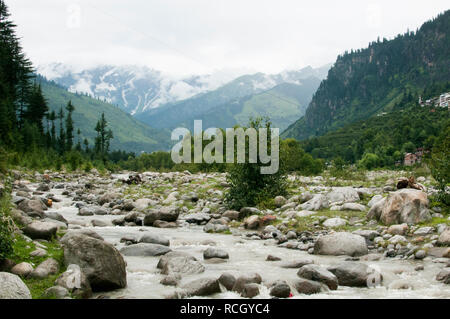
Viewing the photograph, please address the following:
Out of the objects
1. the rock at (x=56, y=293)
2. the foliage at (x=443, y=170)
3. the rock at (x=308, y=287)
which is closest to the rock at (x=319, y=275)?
the rock at (x=308, y=287)

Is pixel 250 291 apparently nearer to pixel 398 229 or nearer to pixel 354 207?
pixel 398 229

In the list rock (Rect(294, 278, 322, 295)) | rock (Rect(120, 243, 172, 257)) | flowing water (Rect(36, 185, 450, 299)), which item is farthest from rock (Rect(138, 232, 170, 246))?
rock (Rect(294, 278, 322, 295))

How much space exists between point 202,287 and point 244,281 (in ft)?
3.58

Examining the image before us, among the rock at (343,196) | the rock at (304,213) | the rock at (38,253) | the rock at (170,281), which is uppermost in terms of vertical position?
the rock at (343,196)

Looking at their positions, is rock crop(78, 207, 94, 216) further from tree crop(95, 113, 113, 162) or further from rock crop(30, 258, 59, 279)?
tree crop(95, 113, 113, 162)

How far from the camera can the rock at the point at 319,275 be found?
390 inches

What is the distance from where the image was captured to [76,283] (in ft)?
28.4

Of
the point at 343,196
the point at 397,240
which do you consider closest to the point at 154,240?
the point at 397,240

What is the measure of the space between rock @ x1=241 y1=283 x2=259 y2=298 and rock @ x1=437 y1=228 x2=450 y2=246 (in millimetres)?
7192

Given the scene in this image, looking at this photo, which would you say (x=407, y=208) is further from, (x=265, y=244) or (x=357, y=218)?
(x=265, y=244)

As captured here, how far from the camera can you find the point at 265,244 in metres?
15.7

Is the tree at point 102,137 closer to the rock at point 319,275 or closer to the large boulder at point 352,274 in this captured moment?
the rock at point 319,275

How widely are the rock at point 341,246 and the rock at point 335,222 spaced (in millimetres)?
3350
